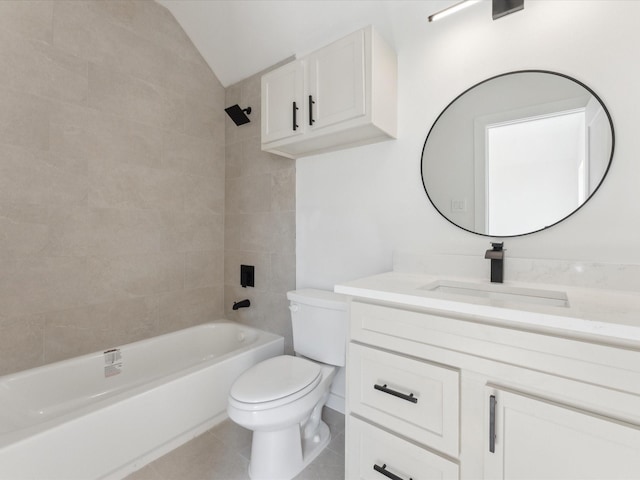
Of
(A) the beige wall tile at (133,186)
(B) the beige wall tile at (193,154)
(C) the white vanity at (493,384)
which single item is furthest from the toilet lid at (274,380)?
(B) the beige wall tile at (193,154)

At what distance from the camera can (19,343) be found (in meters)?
1.55

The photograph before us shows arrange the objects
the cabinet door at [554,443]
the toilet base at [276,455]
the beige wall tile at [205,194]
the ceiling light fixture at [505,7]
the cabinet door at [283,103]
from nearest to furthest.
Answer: the cabinet door at [554,443]
the ceiling light fixture at [505,7]
the toilet base at [276,455]
the cabinet door at [283,103]
the beige wall tile at [205,194]

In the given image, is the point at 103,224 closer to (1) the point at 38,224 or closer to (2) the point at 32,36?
(1) the point at 38,224

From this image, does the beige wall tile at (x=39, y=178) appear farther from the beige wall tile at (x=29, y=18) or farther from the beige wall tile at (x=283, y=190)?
the beige wall tile at (x=283, y=190)

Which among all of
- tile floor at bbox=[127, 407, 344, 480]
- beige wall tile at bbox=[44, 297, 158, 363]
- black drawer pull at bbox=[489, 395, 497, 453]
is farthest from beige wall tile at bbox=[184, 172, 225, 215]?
black drawer pull at bbox=[489, 395, 497, 453]

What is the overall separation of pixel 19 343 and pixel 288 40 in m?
2.33

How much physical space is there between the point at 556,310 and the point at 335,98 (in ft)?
4.14

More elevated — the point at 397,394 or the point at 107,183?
the point at 107,183

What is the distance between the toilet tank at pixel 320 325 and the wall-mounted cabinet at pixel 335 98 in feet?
2.89

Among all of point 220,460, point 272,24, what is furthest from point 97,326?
point 272,24

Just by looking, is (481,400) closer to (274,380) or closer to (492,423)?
(492,423)

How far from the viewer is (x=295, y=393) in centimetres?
128

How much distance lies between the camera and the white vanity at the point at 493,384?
2.21ft

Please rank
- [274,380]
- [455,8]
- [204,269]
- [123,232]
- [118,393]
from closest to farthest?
[455,8], [274,380], [118,393], [123,232], [204,269]
